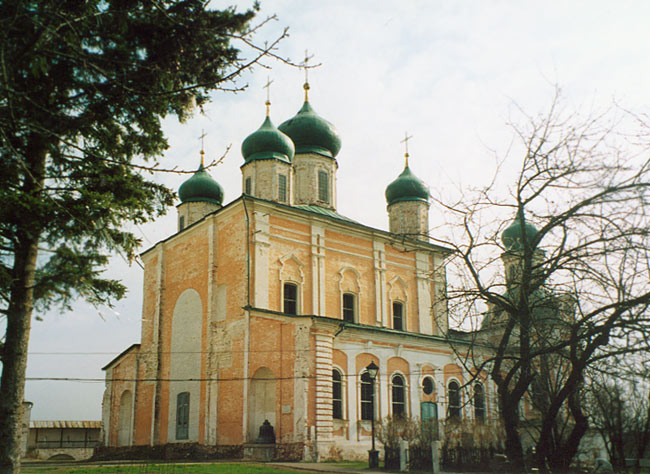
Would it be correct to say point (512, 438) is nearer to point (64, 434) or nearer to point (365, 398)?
point (365, 398)

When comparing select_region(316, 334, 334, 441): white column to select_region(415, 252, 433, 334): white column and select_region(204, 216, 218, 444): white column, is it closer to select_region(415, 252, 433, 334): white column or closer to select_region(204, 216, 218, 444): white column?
select_region(204, 216, 218, 444): white column

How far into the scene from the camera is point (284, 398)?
2106cm

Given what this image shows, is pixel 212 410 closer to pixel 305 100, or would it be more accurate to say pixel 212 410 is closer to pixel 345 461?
pixel 345 461

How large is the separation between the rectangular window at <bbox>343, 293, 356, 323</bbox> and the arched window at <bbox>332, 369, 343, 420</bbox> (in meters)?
5.28

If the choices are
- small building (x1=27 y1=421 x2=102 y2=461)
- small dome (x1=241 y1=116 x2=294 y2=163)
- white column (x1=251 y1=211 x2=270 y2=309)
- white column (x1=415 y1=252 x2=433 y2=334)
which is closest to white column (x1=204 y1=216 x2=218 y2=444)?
white column (x1=251 y1=211 x2=270 y2=309)

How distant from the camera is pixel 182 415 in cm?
2555

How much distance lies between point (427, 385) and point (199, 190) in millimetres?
14460

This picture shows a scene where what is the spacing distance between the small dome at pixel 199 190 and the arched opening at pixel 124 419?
31.8 feet

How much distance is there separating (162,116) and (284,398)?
1333 centimetres

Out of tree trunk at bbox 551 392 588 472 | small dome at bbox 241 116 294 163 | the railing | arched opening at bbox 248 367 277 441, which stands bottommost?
the railing

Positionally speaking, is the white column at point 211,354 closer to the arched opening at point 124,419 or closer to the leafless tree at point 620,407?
the arched opening at point 124,419

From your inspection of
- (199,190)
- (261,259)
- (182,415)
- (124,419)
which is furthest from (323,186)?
(124,419)

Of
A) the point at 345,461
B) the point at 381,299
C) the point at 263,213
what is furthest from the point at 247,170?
the point at 345,461

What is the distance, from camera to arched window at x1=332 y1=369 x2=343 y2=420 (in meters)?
22.6
